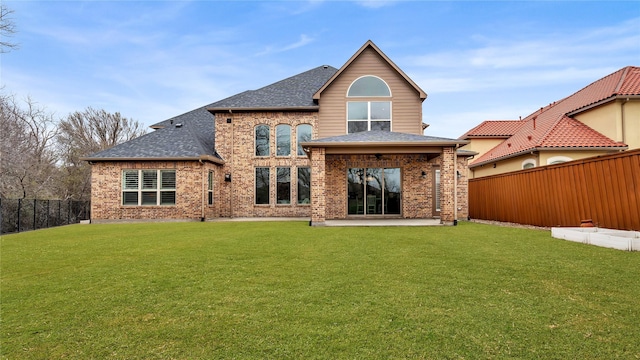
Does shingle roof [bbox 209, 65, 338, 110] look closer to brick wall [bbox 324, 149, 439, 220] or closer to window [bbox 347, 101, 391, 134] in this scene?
window [bbox 347, 101, 391, 134]

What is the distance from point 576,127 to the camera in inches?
593

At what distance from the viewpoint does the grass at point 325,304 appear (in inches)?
106

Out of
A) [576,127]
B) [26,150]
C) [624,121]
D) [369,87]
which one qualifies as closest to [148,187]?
[26,150]

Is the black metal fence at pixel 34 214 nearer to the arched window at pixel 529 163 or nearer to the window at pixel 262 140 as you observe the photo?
the window at pixel 262 140

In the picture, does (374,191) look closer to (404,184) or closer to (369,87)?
(404,184)

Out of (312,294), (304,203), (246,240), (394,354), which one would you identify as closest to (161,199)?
(304,203)

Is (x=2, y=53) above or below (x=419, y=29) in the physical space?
below

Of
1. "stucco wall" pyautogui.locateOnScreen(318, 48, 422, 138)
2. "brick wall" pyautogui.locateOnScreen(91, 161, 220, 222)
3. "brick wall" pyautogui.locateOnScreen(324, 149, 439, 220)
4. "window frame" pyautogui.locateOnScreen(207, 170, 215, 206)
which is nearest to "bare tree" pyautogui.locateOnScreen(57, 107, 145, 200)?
Result: "brick wall" pyautogui.locateOnScreen(91, 161, 220, 222)

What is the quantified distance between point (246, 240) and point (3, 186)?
16.9 m

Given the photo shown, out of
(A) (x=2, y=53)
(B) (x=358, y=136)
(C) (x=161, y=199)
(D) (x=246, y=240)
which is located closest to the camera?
(D) (x=246, y=240)

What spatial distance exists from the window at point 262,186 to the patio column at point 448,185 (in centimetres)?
833

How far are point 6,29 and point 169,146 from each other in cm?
686

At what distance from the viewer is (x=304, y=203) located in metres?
16.3

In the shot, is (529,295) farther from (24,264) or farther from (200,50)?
(200,50)
